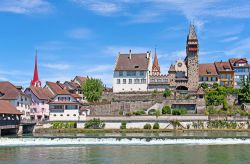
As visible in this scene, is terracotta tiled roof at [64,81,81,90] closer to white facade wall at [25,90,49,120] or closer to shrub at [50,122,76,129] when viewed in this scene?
white facade wall at [25,90,49,120]

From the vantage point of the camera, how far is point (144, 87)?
2798 inches

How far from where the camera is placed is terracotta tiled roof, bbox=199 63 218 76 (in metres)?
73.1

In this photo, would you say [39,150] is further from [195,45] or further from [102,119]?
[195,45]

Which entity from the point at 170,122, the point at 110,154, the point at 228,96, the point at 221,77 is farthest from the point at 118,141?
the point at 221,77

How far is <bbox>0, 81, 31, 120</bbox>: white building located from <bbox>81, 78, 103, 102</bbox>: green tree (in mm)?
10931

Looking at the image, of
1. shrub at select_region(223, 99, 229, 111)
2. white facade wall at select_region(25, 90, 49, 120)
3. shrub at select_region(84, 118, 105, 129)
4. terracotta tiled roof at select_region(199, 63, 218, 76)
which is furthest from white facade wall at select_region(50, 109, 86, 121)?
terracotta tiled roof at select_region(199, 63, 218, 76)

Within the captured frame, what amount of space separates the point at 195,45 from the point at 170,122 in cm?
2202

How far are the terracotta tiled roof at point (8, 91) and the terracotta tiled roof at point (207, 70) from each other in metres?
32.5

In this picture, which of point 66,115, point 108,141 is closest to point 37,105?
point 66,115

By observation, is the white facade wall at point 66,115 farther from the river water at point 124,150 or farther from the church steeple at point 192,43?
the church steeple at point 192,43

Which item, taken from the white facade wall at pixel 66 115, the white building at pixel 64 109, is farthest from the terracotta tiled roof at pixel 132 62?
the white facade wall at pixel 66 115

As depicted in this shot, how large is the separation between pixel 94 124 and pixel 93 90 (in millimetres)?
16294

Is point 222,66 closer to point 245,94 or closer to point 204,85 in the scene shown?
point 204,85

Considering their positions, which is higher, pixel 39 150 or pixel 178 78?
pixel 178 78
